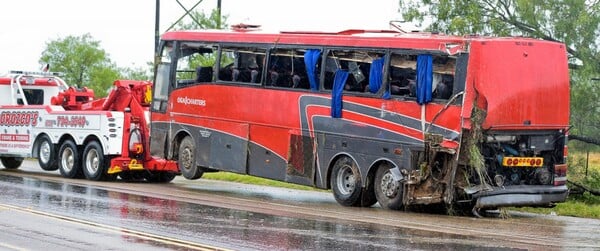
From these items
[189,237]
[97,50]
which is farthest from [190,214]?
[97,50]

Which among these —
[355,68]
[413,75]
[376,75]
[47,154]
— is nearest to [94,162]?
[47,154]

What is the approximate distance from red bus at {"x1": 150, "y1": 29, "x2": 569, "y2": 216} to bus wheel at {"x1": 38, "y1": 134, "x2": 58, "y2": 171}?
222 inches

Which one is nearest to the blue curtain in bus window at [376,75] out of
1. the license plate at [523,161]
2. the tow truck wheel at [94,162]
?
the license plate at [523,161]

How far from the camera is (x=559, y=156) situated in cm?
2038

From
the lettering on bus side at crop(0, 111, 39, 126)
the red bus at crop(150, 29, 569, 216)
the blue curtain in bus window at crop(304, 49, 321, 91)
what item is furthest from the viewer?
the lettering on bus side at crop(0, 111, 39, 126)

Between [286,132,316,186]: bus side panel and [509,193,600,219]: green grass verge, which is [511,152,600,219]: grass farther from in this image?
[286,132,316,186]: bus side panel

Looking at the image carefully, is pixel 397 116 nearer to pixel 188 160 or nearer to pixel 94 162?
pixel 188 160

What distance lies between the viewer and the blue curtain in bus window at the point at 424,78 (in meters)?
19.7

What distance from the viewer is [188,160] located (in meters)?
24.6

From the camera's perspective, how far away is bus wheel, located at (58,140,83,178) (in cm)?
2705

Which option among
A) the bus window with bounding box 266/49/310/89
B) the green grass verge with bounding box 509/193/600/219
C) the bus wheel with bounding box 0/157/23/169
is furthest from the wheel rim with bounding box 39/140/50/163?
the green grass verge with bounding box 509/193/600/219

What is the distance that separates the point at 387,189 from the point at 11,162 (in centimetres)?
1428

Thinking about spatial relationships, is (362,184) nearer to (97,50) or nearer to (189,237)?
(189,237)

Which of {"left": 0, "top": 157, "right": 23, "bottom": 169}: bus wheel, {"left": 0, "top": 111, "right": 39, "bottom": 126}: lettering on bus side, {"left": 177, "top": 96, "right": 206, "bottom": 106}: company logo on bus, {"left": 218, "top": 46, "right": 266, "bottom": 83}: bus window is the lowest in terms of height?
{"left": 0, "top": 157, "right": 23, "bottom": 169}: bus wheel
